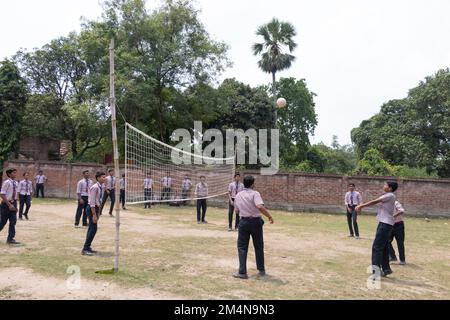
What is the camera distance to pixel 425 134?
30.5 m

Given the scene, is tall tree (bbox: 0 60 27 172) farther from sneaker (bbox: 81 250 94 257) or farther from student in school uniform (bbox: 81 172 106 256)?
sneaker (bbox: 81 250 94 257)

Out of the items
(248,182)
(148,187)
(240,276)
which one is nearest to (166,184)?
(148,187)

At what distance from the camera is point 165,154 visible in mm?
19781

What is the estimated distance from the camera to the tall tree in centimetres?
2653

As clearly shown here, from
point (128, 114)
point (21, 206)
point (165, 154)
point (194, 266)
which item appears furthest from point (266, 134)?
point (194, 266)

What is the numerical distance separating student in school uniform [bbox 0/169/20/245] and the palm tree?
89.3ft

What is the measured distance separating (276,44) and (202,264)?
2884 cm

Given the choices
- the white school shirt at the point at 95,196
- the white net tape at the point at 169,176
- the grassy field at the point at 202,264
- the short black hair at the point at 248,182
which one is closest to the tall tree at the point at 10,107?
the white net tape at the point at 169,176

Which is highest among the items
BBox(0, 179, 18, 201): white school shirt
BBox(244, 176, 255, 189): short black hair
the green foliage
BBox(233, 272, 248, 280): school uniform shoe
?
the green foliage

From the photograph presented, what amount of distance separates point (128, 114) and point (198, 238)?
600 inches

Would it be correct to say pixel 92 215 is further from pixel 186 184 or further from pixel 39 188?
pixel 39 188

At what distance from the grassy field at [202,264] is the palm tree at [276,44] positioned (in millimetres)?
22330

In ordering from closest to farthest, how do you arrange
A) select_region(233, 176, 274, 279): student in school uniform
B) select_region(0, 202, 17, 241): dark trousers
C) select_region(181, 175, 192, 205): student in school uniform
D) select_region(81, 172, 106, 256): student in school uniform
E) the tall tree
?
select_region(233, 176, 274, 279): student in school uniform
select_region(81, 172, 106, 256): student in school uniform
select_region(0, 202, 17, 241): dark trousers
select_region(181, 175, 192, 205): student in school uniform
the tall tree

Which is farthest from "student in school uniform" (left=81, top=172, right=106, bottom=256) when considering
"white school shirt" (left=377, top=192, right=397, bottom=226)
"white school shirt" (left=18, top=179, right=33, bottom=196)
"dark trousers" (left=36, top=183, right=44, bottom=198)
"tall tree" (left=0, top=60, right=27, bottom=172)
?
"tall tree" (left=0, top=60, right=27, bottom=172)
